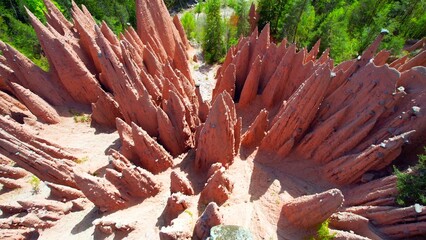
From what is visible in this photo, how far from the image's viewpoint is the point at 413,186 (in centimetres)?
Answer: 909

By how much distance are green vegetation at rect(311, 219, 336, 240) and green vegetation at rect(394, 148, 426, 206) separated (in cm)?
267

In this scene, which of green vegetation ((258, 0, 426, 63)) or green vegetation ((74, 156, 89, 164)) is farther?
green vegetation ((258, 0, 426, 63))

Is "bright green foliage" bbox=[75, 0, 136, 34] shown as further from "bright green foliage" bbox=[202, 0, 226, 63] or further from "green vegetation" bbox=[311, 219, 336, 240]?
"green vegetation" bbox=[311, 219, 336, 240]

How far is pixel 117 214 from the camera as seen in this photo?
1086 centimetres

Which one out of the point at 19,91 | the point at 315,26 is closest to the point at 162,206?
the point at 19,91

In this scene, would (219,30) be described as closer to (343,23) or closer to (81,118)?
(343,23)

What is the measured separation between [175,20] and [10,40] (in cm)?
1629

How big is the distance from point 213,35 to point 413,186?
21986mm

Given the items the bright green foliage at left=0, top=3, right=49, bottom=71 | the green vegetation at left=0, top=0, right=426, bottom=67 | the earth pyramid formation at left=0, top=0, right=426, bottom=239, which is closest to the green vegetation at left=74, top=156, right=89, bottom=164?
the earth pyramid formation at left=0, top=0, right=426, bottom=239

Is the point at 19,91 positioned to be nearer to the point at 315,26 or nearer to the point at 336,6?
the point at 315,26

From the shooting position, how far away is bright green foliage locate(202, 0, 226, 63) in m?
25.4

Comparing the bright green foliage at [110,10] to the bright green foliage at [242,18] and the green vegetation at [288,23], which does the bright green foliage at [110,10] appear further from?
the bright green foliage at [242,18]

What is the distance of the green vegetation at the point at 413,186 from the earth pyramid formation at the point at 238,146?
36 centimetres

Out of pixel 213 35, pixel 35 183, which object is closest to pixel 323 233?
pixel 35 183
